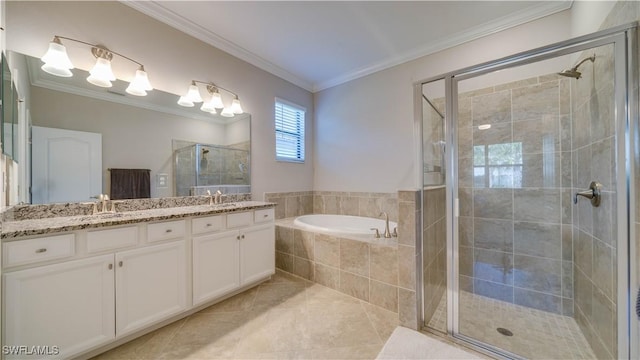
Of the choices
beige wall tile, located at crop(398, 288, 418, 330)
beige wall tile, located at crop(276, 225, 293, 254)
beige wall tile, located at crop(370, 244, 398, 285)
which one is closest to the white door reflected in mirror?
beige wall tile, located at crop(276, 225, 293, 254)

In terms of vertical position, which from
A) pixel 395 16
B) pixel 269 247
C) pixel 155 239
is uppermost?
pixel 395 16

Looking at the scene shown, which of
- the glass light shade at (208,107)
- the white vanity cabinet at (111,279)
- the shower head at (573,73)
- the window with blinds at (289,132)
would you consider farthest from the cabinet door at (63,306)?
the shower head at (573,73)

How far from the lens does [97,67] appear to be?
1771 mm

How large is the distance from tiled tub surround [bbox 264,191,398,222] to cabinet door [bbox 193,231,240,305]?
1.09 metres

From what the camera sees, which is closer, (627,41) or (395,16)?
(627,41)

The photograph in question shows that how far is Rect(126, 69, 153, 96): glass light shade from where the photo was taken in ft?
6.44

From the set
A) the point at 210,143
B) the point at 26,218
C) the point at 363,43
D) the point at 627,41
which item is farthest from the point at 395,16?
the point at 26,218

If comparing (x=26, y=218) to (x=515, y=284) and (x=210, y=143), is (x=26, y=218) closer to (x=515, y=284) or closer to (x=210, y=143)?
(x=210, y=143)

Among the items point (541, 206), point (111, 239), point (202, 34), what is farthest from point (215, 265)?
point (541, 206)

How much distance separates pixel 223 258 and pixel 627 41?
2884 millimetres

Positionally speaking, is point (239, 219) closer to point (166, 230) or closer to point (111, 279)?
point (166, 230)

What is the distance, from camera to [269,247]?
243cm

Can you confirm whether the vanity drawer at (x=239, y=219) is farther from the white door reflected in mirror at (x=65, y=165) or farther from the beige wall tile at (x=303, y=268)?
the white door reflected in mirror at (x=65, y=165)

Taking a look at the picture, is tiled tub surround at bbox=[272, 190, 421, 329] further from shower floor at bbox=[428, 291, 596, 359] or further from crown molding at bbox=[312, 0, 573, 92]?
crown molding at bbox=[312, 0, 573, 92]
